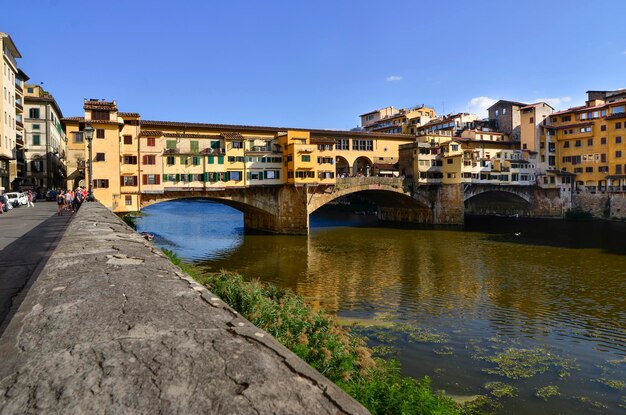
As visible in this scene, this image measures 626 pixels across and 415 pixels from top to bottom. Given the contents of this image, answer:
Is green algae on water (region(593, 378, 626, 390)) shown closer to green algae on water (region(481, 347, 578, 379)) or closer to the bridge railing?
green algae on water (region(481, 347, 578, 379))

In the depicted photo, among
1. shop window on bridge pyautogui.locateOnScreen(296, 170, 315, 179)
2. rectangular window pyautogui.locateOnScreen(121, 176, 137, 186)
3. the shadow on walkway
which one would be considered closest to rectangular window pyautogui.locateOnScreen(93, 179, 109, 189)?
rectangular window pyautogui.locateOnScreen(121, 176, 137, 186)

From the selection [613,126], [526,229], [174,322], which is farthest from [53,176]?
[613,126]

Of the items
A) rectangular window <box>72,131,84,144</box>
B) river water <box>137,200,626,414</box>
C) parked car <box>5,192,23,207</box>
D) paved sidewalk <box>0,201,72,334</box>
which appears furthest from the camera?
rectangular window <box>72,131,84,144</box>

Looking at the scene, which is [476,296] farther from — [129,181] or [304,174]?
[129,181]

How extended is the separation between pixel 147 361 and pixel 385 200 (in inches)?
2895

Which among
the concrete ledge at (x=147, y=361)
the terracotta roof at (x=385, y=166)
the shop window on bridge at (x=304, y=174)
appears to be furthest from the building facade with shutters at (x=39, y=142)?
the concrete ledge at (x=147, y=361)

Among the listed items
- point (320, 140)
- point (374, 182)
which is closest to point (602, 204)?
point (374, 182)

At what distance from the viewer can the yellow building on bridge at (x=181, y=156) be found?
45.4 m

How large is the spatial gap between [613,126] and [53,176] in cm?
8949

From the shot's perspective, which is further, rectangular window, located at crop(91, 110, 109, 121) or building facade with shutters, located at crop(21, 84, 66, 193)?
building facade with shutters, located at crop(21, 84, 66, 193)

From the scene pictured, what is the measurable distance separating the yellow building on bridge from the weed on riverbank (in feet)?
98.2

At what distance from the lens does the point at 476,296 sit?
27.5 meters

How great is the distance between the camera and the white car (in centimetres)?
4131

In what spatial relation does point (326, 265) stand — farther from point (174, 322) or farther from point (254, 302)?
point (174, 322)
